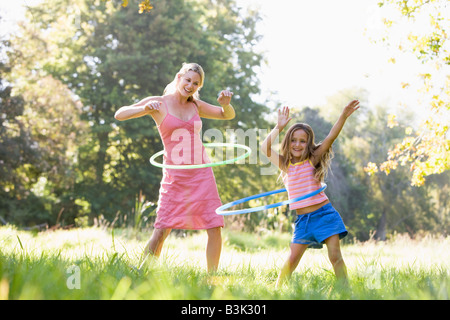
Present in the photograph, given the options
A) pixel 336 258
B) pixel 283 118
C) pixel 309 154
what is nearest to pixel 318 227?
pixel 336 258

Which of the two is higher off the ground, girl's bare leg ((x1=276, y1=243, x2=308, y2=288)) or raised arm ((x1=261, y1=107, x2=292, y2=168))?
raised arm ((x1=261, y1=107, x2=292, y2=168))

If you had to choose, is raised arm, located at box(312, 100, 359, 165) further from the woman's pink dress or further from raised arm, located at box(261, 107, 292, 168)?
the woman's pink dress

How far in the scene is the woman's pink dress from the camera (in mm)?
3945

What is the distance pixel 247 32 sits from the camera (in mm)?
22906

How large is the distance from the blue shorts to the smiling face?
1.38 meters

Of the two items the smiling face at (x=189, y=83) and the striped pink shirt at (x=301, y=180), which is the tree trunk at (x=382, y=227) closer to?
the striped pink shirt at (x=301, y=180)

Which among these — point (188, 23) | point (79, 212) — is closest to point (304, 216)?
point (188, 23)

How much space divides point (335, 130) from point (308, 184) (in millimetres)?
482

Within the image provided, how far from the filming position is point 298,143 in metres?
3.80

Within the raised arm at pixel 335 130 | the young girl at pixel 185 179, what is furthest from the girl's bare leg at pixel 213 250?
the raised arm at pixel 335 130

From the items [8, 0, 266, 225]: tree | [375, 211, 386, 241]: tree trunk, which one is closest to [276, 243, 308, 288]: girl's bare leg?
[8, 0, 266, 225]: tree

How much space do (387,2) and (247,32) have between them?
1710 cm
